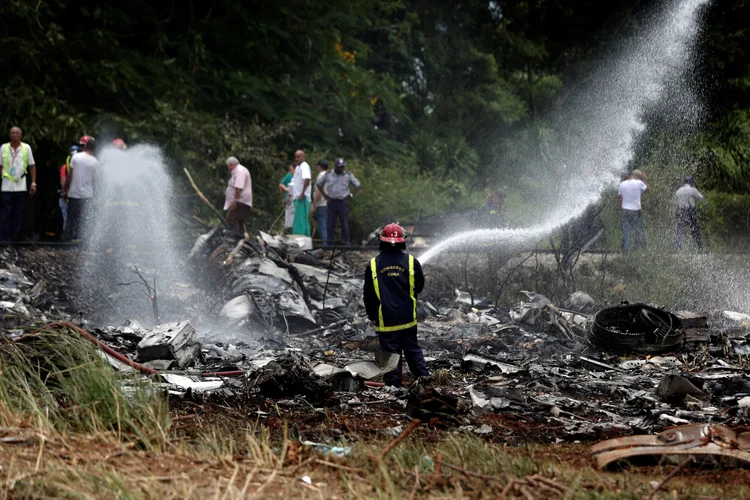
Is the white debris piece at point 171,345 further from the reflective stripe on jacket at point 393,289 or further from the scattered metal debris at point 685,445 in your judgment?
the scattered metal debris at point 685,445

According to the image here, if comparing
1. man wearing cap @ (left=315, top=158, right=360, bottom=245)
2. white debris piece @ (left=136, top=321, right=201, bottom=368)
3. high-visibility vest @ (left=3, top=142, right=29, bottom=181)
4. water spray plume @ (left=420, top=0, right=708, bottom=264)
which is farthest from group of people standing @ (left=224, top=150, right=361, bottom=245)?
white debris piece @ (left=136, top=321, right=201, bottom=368)

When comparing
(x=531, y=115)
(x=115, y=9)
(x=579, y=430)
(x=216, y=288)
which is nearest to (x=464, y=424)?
(x=579, y=430)

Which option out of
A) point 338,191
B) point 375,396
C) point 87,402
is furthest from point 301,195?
point 87,402

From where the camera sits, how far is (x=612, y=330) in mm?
11648

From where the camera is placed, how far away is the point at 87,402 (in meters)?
5.99

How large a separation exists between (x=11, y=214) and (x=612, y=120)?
527 inches

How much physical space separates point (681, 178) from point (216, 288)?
10696 millimetres

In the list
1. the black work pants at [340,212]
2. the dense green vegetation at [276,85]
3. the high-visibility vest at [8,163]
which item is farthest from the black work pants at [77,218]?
the black work pants at [340,212]

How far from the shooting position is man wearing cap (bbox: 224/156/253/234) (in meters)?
16.7

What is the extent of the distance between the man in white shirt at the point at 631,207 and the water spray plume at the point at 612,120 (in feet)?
2.47

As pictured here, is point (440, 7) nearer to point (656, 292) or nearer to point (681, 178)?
point (681, 178)

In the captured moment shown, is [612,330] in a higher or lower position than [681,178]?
lower

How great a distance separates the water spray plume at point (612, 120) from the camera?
17.5 metres

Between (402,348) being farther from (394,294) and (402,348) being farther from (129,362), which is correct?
(129,362)
